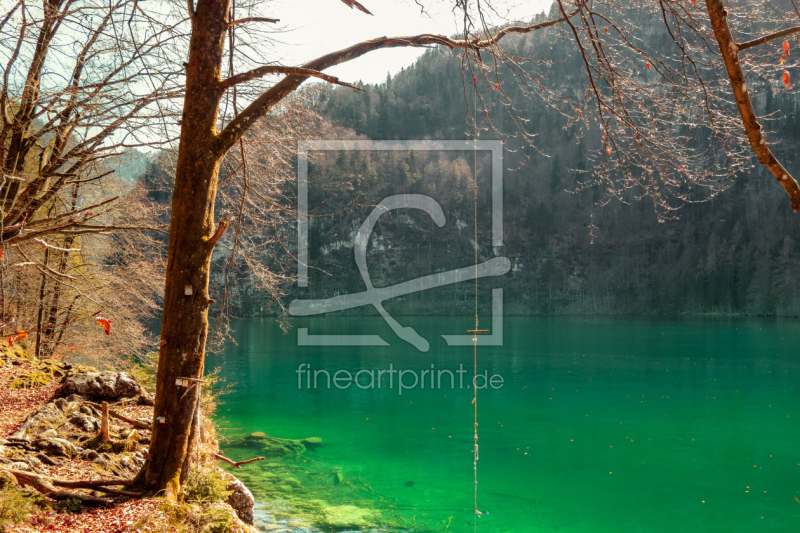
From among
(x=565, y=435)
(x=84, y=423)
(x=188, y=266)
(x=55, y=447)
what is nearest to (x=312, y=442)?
(x=565, y=435)

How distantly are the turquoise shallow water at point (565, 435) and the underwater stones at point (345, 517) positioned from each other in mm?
360

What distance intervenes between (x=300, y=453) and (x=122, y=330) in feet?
15.8

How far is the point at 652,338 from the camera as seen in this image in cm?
3162

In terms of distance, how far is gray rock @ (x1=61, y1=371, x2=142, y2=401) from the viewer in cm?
657

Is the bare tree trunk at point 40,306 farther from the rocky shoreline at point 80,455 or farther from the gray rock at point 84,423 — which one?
the gray rock at point 84,423

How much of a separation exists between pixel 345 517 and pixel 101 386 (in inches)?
150

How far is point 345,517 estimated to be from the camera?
7.91 metres

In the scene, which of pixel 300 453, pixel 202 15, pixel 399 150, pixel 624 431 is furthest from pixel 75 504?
pixel 399 150

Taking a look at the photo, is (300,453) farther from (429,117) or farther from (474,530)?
(429,117)

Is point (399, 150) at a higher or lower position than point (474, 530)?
higher

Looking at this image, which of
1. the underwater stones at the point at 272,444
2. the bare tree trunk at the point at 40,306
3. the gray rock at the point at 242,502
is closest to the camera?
the gray rock at the point at 242,502

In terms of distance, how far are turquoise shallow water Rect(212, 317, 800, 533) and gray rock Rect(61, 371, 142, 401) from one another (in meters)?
2.70

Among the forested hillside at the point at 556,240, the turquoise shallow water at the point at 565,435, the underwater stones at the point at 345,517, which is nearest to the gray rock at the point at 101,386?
the turquoise shallow water at the point at 565,435

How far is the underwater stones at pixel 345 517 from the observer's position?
7.57 metres
